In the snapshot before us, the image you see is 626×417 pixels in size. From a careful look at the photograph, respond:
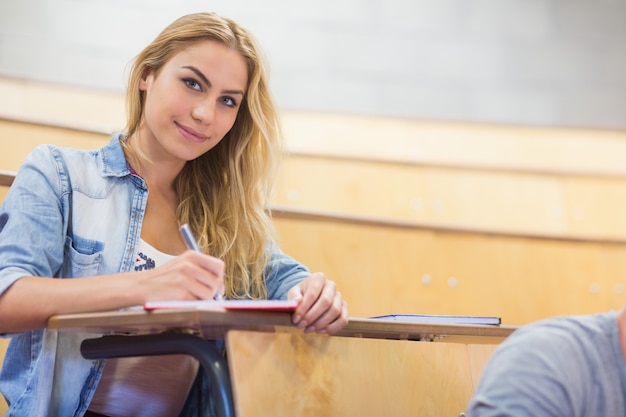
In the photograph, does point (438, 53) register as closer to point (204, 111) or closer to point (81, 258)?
point (204, 111)

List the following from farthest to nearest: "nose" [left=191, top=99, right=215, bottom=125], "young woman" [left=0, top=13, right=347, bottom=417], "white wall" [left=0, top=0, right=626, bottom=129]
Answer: "white wall" [left=0, top=0, right=626, bottom=129]
"nose" [left=191, top=99, right=215, bottom=125]
"young woman" [left=0, top=13, right=347, bottom=417]

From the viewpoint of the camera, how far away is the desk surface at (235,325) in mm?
771

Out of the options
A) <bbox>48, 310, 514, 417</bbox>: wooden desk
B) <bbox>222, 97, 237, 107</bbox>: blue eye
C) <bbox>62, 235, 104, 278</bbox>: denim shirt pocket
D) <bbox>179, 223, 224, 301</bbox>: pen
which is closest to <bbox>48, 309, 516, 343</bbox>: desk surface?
<bbox>48, 310, 514, 417</bbox>: wooden desk

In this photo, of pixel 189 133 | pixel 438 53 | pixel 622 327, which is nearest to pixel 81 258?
pixel 189 133

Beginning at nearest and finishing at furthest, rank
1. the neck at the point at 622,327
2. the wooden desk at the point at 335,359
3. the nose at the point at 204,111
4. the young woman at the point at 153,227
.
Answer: the neck at the point at 622,327, the wooden desk at the point at 335,359, the young woman at the point at 153,227, the nose at the point at 204,111

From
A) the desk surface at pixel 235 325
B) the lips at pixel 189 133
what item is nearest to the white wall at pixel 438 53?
the lips at pixel 189 133

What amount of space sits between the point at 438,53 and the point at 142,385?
1677 millimetres

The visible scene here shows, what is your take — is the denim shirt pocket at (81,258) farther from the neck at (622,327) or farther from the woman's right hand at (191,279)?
the neck at (622,327)

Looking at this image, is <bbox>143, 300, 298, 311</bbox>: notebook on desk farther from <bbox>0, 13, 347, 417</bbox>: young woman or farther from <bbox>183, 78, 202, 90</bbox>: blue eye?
<bbox>183, 78, 202, 90</bbox>: blue eye

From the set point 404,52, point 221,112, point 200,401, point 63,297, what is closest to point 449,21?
point 404,52

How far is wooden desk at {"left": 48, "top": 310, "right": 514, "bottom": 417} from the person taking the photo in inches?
32.2

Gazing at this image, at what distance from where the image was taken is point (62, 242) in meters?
1.10

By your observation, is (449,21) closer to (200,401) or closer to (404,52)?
(404,52)

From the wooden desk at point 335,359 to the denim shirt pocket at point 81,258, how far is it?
0.23m
